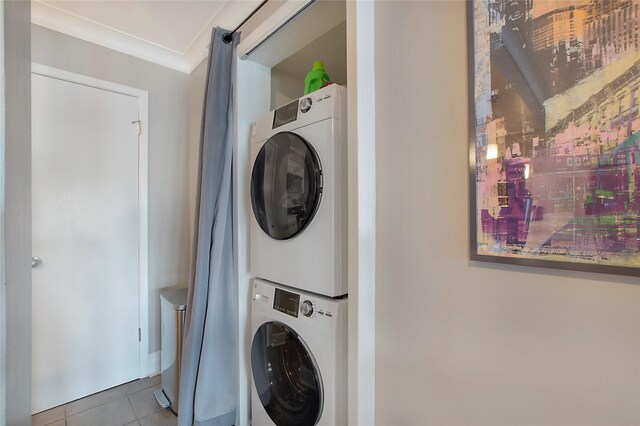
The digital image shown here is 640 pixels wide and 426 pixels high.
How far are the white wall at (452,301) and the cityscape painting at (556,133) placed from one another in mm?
55

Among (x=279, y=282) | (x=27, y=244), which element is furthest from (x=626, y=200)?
(x=27, y=244)

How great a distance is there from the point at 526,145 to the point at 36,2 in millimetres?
2702

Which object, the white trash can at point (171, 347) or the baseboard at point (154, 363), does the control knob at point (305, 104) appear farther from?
the baseboard at point (154, 363)

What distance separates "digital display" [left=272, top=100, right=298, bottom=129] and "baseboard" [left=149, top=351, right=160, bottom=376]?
208 cm

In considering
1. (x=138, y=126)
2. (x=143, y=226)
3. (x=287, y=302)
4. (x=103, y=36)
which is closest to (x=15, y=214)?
(x=287, y=302)

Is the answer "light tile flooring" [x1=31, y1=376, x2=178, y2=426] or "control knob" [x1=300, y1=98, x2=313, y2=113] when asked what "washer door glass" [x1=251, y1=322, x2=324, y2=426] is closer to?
"light tile flooring" [x1=31, y1=376, x2=178, y2=426]

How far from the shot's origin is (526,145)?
77 cm

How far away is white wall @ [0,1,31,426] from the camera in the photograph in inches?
30.5

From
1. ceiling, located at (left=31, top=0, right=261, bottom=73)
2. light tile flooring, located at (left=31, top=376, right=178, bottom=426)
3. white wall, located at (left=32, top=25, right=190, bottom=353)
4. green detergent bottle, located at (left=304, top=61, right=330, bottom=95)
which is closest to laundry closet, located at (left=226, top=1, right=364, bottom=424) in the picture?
green detergent bottle, located at (left=304, top=61, right=330, bottom=95)

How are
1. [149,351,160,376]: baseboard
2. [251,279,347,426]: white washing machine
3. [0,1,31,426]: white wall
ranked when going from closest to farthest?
[0,1,31,426]: white wall
[251,279,347,426]: white washing machine
[149,351,160,376]: baseboard

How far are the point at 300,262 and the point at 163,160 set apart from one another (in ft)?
5.58

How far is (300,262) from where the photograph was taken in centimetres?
124

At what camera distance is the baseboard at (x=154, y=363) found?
7.26ft

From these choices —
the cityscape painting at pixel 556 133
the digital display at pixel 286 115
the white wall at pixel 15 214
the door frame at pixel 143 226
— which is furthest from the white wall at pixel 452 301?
the door frame at pixel 143 226
